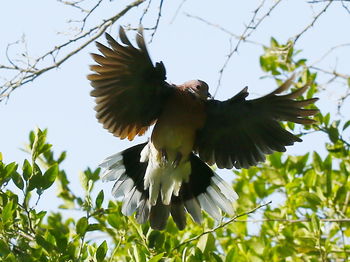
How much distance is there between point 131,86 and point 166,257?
1185 mm

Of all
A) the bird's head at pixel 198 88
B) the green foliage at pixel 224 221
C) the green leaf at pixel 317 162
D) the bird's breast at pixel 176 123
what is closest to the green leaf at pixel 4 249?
the green foliage at pixel 224 221

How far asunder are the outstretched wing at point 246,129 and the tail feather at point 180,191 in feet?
0.56

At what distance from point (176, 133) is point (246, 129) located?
1.63 ft

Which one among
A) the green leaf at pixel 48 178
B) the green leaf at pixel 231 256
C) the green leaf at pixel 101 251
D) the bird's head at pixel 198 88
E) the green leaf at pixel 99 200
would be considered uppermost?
the bird's head at pixel 198 88

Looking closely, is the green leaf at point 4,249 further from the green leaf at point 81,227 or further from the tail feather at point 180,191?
the tail feather at point 180,191

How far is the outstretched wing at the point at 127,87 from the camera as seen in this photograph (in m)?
4.12

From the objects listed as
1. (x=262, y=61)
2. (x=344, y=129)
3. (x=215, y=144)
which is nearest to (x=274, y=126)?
(x=215, y=144)

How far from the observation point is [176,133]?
14.8 ft

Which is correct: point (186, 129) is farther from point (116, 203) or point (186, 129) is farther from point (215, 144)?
point (116, 203)

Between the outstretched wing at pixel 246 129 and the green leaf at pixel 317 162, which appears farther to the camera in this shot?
the green leaf at pixel 317 162

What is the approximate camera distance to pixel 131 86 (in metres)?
4.36

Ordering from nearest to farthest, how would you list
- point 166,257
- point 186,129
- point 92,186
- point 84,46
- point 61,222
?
1. point 166,257
2. point 92,186
3. point 84,46
4. point 186,129
5. point 61,222

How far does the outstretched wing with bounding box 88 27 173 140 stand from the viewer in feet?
13.5

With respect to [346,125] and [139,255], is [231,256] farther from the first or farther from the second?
[346,125]
